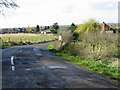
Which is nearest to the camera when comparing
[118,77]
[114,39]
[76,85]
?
[76,85]

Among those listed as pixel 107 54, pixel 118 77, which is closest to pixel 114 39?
pixel 107 54

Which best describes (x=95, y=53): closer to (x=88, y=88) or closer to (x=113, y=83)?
(x=113, y=83)

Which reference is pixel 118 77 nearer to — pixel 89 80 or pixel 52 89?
pixel 89 80

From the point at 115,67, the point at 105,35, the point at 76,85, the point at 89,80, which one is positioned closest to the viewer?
the point at 76,85

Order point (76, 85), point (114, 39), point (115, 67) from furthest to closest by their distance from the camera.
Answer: point (114, 39)
point (115, 67)
point (76, 85)

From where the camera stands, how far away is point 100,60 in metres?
16.4

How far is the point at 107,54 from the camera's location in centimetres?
1588

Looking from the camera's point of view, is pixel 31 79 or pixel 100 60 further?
pixel 100 60

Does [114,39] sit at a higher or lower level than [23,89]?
higher

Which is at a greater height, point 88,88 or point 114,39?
point 114,39

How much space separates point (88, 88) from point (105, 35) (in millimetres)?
9361

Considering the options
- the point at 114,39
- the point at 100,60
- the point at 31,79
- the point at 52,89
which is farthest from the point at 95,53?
the point at 52,89

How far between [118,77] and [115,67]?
2749 millimetres

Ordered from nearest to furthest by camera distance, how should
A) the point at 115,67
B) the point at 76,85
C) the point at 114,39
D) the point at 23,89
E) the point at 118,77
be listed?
the point at 23,89, the point at 76,85, the point at 118,77, the point at 115,67, the point at 114,39
